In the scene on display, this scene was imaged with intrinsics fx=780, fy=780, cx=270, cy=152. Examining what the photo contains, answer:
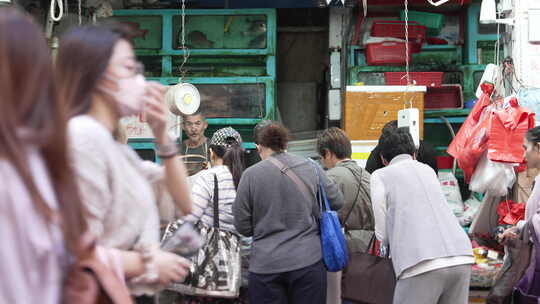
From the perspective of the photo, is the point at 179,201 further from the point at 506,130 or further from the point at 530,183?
the point at 530,183

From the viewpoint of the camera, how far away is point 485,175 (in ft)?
20.0

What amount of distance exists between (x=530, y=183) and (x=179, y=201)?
4.34m

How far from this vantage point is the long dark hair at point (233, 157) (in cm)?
582

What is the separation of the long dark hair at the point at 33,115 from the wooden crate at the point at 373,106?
6.10 meters

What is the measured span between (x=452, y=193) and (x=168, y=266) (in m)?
5.67

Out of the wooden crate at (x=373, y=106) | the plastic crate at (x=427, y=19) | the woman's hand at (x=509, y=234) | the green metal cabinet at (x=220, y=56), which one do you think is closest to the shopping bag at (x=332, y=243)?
the woman's hand at (x=509, y=234)

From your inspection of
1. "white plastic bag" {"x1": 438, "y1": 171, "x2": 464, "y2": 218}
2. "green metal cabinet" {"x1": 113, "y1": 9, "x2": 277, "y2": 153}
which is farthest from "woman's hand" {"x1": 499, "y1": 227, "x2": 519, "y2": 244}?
"green metal cabinet" {"x1": 113, "y1": 9, "x2": 277, "y2": 153}

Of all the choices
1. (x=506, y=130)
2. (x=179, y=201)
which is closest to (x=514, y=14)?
(x=506, y=130)

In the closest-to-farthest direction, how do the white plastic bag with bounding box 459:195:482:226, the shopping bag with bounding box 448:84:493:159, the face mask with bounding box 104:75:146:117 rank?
the face mask with bounding box 104:75:146:117 → the shopping bag with bounding box 448:84:493:159 → the white plastic bag with bounding box 459:195:482:226

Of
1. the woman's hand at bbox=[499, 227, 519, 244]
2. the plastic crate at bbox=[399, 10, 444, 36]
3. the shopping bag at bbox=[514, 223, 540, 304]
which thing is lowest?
the shopping bag at bbox=[514, 223, 540, 304]

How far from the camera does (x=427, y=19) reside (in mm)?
8375

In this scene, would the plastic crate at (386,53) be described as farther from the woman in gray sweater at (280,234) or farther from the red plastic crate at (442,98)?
the woman in gray sweater at (280,234)

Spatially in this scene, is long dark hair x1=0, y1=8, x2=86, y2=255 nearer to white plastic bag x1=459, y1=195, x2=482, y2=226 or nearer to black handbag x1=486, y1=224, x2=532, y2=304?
black handbag x1=486, y1=224, x2=532, y2=304

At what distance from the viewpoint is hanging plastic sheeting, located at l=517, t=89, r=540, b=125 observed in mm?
6238
